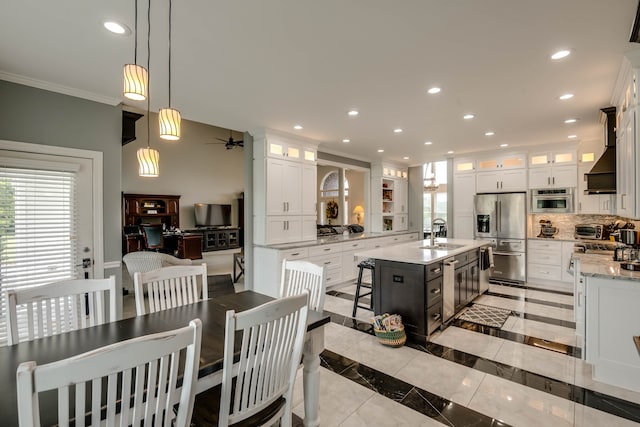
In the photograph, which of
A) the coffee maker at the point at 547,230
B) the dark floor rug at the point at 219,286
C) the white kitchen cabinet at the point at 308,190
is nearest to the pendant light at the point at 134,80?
the dark floor rug at the point at 219,286

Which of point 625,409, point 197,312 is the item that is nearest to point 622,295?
point 625,409

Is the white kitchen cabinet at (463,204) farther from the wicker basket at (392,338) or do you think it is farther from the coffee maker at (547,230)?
the wicker basket at (392,338)

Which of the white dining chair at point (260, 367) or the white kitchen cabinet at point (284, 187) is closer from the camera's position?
the white dining chair at point (260, 367)

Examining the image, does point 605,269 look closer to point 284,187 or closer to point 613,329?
point 613,329

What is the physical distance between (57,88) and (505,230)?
7.06 metres

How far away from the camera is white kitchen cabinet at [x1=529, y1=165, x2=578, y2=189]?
18.2ft

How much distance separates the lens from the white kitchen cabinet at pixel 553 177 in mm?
5562

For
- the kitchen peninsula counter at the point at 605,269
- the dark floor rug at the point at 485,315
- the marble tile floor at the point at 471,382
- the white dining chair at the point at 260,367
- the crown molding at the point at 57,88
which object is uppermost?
the crown molding at the point at 57,88

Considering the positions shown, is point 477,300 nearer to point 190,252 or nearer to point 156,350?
point 156,350

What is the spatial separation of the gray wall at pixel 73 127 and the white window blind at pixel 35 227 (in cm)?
30

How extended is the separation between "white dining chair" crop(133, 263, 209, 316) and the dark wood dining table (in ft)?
0.59

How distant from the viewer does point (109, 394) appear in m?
0.90

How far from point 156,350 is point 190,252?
8.30 meters

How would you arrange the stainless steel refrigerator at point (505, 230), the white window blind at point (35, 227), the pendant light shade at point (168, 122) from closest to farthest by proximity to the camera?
1. the pendant light shade at point (168, 122)
2. the white window blind at point (35, 227)
3. the stainless steel refrigerator at point (505, 230)
